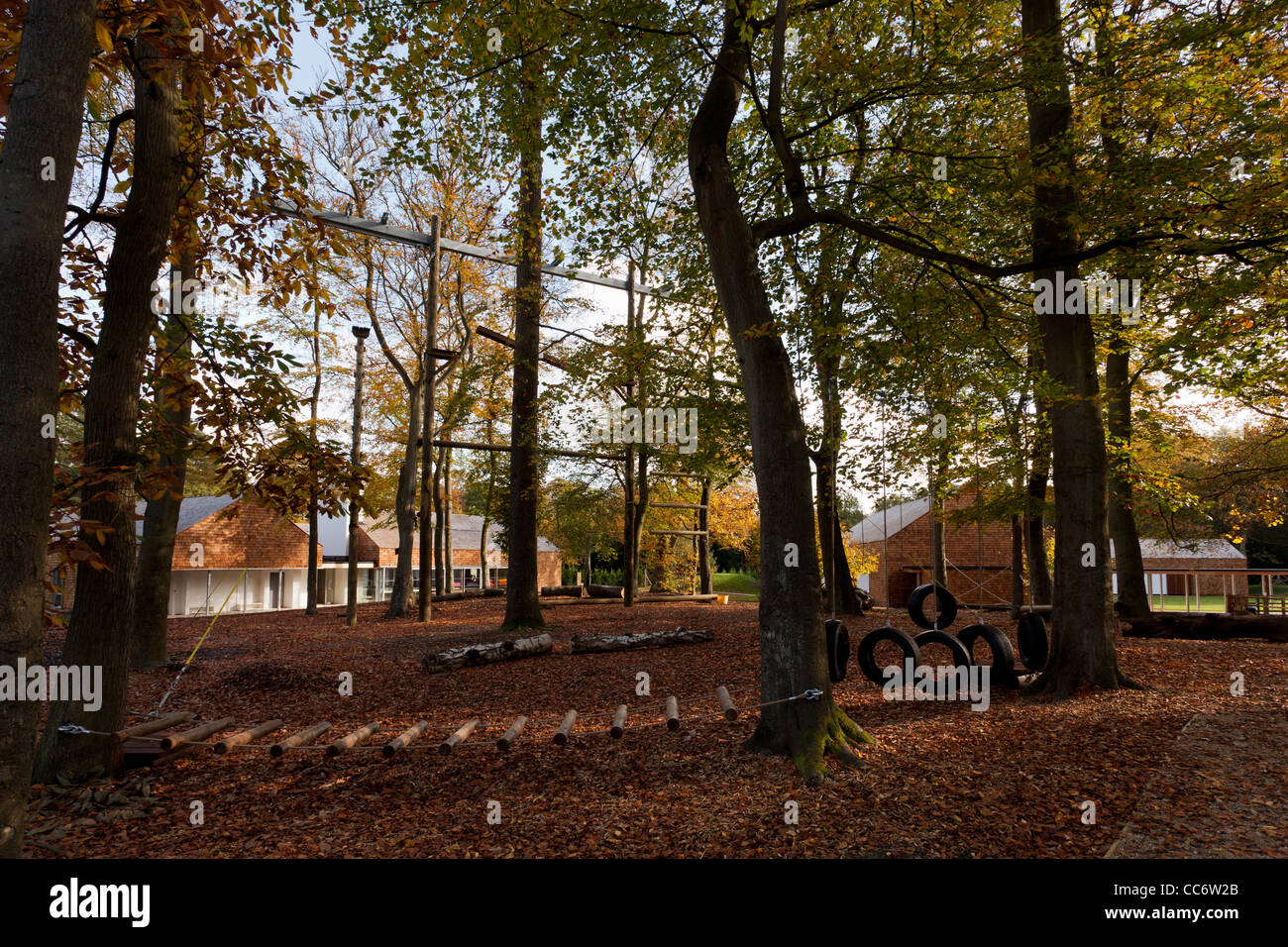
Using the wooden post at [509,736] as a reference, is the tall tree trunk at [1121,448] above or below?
above

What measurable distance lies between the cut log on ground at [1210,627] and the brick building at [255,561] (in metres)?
21.5

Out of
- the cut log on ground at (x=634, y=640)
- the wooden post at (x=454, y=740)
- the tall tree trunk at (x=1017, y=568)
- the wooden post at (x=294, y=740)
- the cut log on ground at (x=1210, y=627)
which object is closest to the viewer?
the wooden post at (x=294, y=740)

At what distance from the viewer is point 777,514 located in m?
6.26

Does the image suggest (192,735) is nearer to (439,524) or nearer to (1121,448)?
(1121,448)

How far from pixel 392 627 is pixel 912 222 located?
593 inches

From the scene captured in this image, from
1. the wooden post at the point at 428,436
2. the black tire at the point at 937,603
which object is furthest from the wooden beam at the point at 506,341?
the black tire at the point at 937,603

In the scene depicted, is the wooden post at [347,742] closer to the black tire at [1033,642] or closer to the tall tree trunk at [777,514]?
the tall tree trunk at [777,514]

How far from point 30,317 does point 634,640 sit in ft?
34.7

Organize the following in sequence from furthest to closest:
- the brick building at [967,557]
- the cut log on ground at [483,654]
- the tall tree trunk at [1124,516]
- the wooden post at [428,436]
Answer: the brick building at [967,557], the wooden post at [428,436], the tall tree trunk at [1124,516], the cut log on ground at [483,654]

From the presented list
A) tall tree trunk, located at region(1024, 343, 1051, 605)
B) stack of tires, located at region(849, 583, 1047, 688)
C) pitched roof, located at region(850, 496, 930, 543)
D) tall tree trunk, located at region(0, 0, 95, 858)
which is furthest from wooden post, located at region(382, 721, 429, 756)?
pitched roof, located at region(850, 496, 930, 543)

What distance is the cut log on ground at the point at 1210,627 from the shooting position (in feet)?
43.2

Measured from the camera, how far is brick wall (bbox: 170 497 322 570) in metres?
25.8

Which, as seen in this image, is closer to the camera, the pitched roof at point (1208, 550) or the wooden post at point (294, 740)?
the wooden post at point (294, 740)

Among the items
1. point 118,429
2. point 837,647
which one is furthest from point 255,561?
point 837,647
